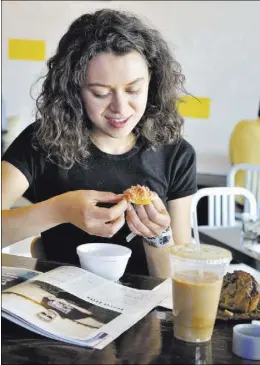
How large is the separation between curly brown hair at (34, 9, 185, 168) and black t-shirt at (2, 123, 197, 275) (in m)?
0.03

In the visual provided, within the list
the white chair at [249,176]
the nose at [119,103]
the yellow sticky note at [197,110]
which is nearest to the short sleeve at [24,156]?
the nose at [119,103]

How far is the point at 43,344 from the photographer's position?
0.88 metres

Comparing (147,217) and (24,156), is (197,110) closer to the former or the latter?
(24,156)

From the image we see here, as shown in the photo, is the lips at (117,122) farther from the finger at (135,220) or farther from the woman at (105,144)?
the finger at (135,220)

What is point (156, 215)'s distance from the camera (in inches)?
46.3

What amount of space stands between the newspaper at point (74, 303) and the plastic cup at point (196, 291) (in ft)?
0.29

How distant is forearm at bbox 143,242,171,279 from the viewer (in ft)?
4.34

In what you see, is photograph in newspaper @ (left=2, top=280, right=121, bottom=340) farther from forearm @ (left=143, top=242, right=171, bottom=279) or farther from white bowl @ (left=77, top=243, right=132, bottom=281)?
forearm @ (left=143, top=242, right=171, bottom=279)

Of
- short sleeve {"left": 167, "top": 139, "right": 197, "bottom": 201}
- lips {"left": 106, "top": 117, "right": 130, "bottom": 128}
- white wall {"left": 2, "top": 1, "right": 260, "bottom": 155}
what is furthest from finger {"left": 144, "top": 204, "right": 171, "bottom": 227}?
white wall {"left": 2, "top": 1, "right": 260, "bottom": 155}

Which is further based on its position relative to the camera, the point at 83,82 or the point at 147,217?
the point at 83,82

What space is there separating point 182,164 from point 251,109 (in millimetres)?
2330

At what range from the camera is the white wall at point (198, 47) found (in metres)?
3.71

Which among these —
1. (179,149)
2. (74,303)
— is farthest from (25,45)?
(74,303)

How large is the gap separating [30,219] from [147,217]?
0.78ft
